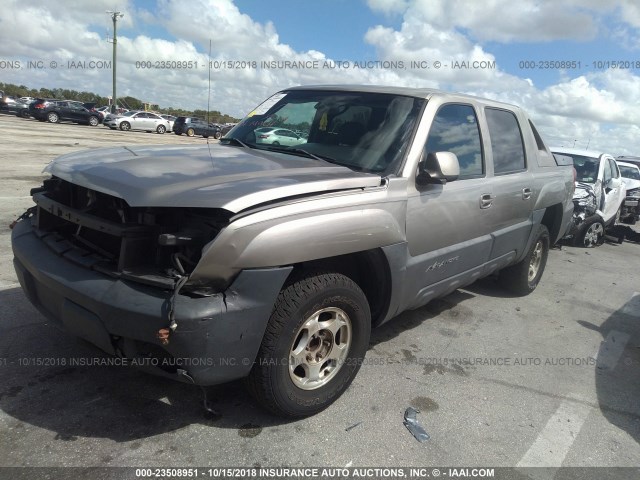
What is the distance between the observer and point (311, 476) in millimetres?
2416

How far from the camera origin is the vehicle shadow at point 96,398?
263 centimetres

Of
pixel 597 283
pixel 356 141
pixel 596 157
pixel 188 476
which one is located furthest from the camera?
pixel 596 157

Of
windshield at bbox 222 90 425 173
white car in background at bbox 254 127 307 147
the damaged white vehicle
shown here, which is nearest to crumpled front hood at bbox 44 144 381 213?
windshield at bbox 222 90 425 173

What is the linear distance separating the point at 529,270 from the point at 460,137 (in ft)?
7.81

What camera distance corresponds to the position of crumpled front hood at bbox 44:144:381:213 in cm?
233

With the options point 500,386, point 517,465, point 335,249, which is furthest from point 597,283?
point 335,249

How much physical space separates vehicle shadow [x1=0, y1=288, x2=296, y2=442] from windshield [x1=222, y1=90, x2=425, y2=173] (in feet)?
5.70

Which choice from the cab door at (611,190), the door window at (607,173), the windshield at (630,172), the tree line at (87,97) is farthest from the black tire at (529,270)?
the tree line at (87,97)

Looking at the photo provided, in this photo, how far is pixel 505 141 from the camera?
454 cm

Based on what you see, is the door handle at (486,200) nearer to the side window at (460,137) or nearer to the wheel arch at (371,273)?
the side window at (460,137)

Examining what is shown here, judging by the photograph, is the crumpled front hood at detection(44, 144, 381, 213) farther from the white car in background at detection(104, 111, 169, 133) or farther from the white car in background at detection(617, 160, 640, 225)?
the white car in background at detection(104, 111, 169, 133)

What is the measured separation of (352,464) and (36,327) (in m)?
2.60

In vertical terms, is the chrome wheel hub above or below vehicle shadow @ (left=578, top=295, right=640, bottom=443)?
above

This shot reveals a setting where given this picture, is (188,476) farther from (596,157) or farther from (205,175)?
(596,157)
